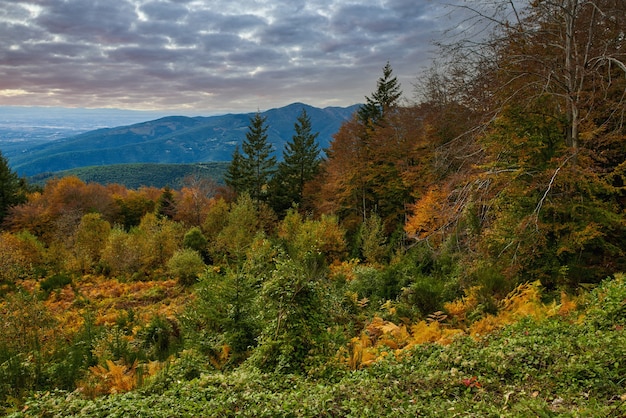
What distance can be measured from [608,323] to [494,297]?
3.21 metres

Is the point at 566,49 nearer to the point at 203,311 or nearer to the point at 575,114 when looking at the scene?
the point at 575,114

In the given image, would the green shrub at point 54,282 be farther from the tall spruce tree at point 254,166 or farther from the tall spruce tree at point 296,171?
the tall spruce tree at point 254,166

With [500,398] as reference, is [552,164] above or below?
above

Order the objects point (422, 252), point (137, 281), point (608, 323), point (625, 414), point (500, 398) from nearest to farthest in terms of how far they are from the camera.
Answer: point (625, 414) < point (500, 398) < point (608, 323) < point (422, 252) < point (137, 281)

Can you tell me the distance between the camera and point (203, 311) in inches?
307

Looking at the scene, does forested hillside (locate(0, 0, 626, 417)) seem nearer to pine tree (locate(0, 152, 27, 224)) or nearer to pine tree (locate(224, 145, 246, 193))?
pine tree (locate(224, 145, 246, 193))

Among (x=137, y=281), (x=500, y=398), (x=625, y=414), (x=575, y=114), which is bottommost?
(x=137, y=281)

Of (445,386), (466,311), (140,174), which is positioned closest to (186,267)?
(466,311)

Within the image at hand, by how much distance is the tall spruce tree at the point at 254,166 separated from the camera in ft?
138

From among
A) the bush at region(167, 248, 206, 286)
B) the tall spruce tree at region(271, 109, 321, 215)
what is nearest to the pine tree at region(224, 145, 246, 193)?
the tall spruce tree at region(271, 109, 321, 215)

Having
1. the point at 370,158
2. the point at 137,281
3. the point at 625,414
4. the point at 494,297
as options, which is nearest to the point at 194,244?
the point at 137,281

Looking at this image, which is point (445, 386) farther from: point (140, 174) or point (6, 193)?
point (140, 174)

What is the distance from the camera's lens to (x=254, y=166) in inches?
1700

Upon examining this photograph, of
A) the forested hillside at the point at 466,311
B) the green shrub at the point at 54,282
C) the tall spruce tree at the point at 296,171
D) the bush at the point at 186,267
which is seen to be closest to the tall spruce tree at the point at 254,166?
the tall spruce tree at the point at 296,171
